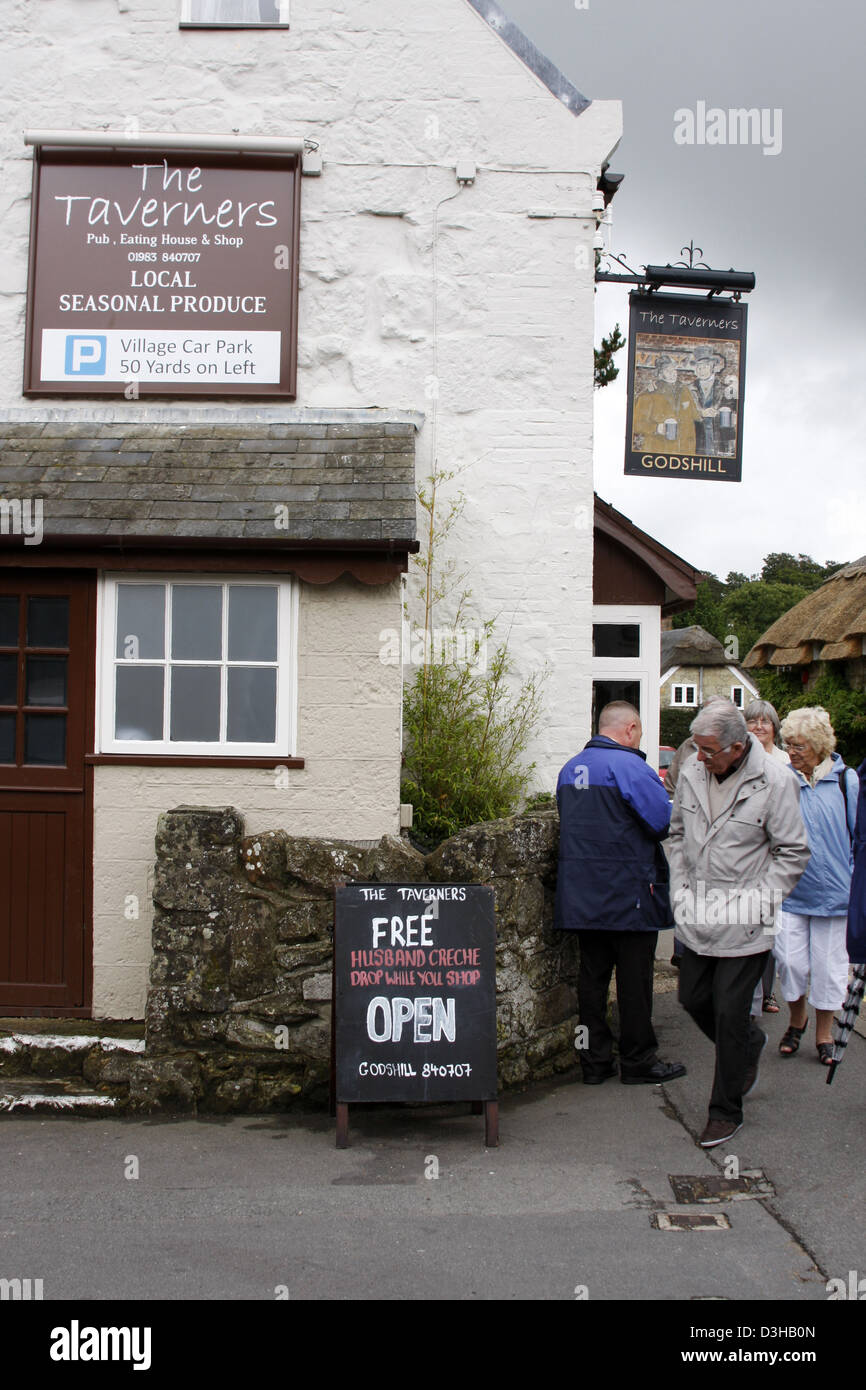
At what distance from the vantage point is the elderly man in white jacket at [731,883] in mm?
5234

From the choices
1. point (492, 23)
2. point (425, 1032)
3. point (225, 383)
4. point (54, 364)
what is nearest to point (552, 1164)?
point (425, 1032)

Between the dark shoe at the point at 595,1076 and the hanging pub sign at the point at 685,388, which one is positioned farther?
the hanging pub sign at the point at 685,388

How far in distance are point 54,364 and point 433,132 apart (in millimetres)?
3053

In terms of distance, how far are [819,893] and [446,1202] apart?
2.86 metres

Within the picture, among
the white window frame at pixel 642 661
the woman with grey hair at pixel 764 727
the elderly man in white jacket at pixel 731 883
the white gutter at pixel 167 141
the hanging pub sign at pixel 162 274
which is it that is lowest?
the elderly man in white jacket at pixel 731 883

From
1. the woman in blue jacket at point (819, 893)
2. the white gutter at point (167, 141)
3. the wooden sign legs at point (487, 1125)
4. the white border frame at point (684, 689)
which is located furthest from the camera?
the white border frame at point (684, 689)

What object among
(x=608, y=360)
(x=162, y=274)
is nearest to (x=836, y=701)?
(x=608, y=360)

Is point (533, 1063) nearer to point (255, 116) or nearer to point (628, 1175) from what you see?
point (628, 1175)

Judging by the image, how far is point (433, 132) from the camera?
8211 mm

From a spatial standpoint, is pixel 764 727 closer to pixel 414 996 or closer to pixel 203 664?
pixel 414 996

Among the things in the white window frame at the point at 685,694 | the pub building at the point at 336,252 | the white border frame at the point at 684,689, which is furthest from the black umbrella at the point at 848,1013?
the white window frame at the point at 685,694

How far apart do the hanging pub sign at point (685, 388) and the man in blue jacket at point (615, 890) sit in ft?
10.9

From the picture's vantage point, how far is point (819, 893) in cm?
646

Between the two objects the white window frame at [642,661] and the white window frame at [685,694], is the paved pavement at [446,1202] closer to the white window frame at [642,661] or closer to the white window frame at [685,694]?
the white window frame at [642,661]
